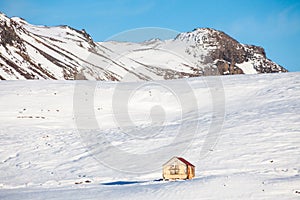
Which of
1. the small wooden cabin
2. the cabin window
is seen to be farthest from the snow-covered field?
the cabin window

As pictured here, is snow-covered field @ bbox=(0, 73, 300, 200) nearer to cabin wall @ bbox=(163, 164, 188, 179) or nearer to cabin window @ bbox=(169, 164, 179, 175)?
cabin wall @ bbox=(163, 164, 188, 179)

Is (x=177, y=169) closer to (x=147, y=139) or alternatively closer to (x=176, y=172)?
(x=176, y=172)

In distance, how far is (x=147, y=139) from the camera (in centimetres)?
3625

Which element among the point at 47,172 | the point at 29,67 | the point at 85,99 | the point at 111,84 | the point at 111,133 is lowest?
the point at 47,172

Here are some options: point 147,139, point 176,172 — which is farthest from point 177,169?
point 147,139

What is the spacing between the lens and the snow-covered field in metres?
22.8

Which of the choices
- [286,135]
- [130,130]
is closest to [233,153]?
[286,135]

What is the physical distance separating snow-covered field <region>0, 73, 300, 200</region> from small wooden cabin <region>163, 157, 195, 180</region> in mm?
1014

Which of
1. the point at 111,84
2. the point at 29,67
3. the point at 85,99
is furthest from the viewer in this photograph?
the point at 29,67

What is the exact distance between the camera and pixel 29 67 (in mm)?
112500

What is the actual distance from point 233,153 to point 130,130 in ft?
39.9

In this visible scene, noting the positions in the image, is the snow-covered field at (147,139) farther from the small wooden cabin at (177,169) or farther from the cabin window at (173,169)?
the cabin window at (173,169)

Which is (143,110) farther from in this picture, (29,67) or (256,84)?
(29,67)

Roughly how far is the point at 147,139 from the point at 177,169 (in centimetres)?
1148
